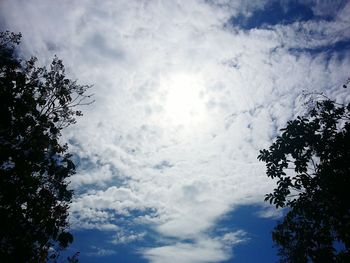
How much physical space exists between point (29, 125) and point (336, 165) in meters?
14.7

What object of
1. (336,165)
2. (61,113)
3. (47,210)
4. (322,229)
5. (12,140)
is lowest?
(322,229)

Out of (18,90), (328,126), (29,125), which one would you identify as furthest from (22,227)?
(328,126)

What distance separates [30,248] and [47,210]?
1776mm

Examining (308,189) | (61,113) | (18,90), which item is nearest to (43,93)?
(61,113)

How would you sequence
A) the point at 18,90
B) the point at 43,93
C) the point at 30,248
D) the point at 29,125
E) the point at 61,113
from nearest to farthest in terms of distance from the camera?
1. the point at 18,90
2. the point at 30,248
3. the point at 29,125
4. the point at 43,93
5. the point at 61,113

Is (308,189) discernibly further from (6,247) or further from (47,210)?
(6,247)

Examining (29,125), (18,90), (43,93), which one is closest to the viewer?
(18,90)

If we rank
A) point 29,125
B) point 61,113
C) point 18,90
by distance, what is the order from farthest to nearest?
point 61,113 → point 29,125 → point 18,90

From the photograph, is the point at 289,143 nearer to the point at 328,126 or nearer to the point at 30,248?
the point at 328,126

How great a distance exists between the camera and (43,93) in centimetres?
1370

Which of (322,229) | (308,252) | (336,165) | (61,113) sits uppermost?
(61,113)

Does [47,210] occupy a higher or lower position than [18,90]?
lower

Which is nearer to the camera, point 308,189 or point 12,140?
point 12,140

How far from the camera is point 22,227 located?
11438 millimetres
